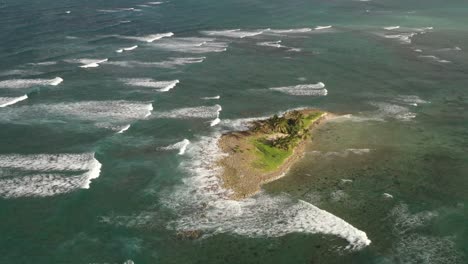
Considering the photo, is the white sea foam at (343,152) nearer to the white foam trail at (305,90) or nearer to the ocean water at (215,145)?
the ocean water at (215,145)

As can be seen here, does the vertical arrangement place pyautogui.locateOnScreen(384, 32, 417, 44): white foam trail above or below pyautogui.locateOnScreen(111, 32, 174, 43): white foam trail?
below

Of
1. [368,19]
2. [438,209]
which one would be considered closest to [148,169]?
[438,209]

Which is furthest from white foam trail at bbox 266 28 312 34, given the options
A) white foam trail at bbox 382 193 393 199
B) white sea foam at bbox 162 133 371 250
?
white foam trail at bbox 382 193 393 199

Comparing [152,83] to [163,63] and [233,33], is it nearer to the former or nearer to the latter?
[163,63]

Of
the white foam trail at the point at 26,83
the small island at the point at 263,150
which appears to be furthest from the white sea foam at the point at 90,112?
the small island at the point at 263,150

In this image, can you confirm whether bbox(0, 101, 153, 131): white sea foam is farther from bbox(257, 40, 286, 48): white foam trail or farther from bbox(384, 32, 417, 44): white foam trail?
bbox(384, 32, 417, 44): white foam trail

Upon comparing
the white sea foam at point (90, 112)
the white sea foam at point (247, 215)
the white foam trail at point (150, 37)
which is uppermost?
the white foam trail at point (150, 37)

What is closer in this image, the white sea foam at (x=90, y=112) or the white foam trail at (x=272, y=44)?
the white sea foam at (x=90, y=112)
